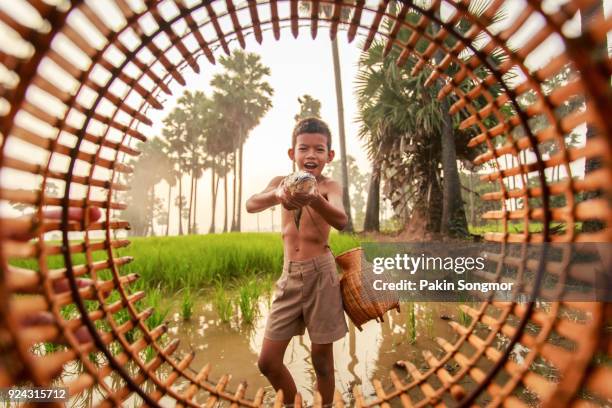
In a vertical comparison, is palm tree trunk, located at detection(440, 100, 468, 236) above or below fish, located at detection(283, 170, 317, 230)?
above

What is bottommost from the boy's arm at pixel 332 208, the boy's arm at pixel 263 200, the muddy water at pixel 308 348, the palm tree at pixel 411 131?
Answer: the muddy water at pixel 308 348

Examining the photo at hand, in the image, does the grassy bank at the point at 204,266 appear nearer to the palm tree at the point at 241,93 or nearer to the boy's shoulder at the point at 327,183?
the boy's shoulder at the point at 327,183

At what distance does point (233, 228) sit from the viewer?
2759cm

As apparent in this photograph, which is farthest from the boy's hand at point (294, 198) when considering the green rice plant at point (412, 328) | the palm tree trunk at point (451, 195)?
the palm tree trunk at point (451, 195)

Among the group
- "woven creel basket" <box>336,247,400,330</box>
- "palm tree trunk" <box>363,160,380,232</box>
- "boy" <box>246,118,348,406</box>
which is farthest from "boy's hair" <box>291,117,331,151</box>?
"palm tree trunk" <box>363,160,380,232</box>

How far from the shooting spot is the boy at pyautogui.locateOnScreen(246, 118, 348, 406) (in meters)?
1.91

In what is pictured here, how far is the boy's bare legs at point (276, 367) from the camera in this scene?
1.91m

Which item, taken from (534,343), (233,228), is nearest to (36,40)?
(534,343)

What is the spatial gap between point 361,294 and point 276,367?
64cm

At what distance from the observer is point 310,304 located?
1.99 m

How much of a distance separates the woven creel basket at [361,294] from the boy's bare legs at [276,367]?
0.45 m

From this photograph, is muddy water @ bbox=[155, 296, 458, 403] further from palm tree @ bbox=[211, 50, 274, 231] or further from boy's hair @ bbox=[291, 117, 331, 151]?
palm tree @ bbox=[211, 50, 274, 231]

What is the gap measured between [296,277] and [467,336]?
963mm

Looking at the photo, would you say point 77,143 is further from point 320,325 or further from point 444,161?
point 444,161
